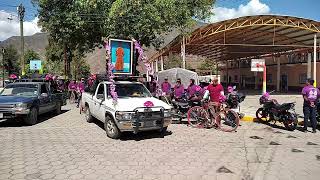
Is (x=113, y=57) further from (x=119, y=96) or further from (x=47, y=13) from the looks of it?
(x=47, y=13)

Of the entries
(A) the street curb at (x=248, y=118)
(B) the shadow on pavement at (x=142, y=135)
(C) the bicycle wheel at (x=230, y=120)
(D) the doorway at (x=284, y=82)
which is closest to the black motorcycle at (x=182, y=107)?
(C) the bicycle wheel at (x=230, y=120)

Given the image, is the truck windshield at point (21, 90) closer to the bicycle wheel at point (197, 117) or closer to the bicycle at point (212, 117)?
the bicycle wheel at point (197, 117)

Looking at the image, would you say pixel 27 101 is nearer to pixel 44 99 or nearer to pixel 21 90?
pixel 21 90

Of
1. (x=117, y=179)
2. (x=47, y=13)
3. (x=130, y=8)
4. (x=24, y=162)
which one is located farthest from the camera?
(x=47, y=13)

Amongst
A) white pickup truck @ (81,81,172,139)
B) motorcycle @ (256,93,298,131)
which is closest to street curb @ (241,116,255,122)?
motorcycle @ (256,93,298,131)

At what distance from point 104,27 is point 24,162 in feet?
63.0

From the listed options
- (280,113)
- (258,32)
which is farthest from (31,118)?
(258,32)

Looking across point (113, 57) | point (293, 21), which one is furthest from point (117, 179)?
point (293, 21)

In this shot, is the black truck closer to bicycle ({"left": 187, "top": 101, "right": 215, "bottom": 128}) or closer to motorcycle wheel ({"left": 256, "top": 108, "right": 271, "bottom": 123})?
bicycle ({"left": 187, "top": 101, "right": 215, "bottom": 128})

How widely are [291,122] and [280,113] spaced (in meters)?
0.59

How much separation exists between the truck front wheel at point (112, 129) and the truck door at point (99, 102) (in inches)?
24.6

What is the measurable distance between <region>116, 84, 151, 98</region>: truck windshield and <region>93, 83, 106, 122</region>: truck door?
1.75 feet

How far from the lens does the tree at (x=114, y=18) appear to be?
80.1 ft

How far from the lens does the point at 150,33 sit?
25703 millimetres
